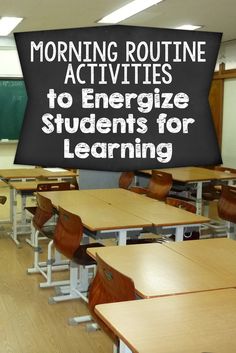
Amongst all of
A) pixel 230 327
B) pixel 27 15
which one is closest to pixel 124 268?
pixel 230 327

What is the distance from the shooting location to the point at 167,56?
1.37 metres

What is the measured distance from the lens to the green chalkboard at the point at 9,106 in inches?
341

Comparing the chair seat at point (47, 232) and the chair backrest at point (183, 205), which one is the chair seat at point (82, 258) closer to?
the chair seat at point (47, 232)

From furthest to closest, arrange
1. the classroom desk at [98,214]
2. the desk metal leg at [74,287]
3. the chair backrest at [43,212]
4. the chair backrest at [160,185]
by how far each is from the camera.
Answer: the chair backrest at [160,185]
the chair backrest at [43,212]
the desk metal leg at [74,287]
the classroom desk at [98,214]

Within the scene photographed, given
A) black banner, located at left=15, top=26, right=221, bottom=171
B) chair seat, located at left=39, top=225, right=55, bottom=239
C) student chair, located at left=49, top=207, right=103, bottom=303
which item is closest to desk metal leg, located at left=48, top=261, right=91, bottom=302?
student chair, located at left=49, top=207, right=103, bottom=303

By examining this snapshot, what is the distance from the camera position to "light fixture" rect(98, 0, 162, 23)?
528 centimetres

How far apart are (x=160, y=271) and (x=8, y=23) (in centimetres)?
540

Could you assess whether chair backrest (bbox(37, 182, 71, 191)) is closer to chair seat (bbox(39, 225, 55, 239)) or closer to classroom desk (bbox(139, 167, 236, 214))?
chair seat (bbox(39, 225, 55, 239))

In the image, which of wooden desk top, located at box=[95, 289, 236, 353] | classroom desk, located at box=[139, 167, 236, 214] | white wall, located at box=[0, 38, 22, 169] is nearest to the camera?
wooden desk top, located at box=[95, 289, 236, 353]

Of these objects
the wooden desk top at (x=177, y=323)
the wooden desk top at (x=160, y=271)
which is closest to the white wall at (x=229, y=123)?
the wooden desk top at (x=160, y=271)

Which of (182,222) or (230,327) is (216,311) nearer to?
(230,327)

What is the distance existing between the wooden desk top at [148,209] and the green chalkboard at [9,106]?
4519 millimetres

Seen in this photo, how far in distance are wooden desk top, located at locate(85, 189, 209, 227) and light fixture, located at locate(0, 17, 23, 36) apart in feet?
9.96

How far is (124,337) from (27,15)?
525 centimetres
